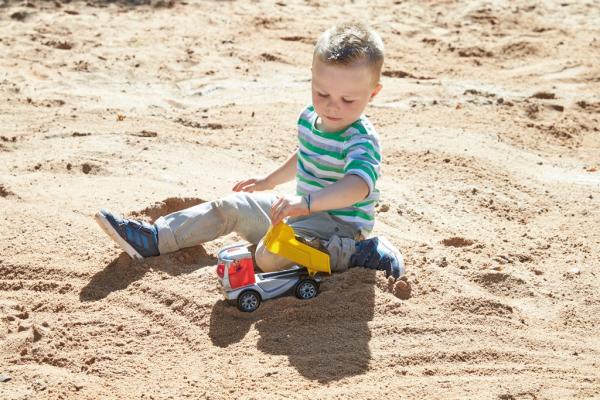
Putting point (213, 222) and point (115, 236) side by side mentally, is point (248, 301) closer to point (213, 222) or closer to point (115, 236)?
point (213, 222)

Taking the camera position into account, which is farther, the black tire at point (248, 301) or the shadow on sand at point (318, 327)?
the black tire at point (248, 301)

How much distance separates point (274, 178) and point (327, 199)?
2.29 feet

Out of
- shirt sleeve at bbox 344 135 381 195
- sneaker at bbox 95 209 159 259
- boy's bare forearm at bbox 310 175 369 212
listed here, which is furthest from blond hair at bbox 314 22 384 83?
sneaker at bbox 95 209 159 259

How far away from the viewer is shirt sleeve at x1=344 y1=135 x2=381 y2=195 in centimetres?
354

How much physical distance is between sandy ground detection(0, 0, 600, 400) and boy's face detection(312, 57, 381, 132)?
2.18 ft

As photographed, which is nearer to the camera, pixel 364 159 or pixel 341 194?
pixel 341 194

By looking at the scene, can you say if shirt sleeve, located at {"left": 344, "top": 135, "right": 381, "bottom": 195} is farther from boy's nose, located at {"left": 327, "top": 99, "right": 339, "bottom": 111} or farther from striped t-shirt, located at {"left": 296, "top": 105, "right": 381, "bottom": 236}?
boy's nose, located at {"left": 327, "top": 99, "right": 339, "bottom": 111}

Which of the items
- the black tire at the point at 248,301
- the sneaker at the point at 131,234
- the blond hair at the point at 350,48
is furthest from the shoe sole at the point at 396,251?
the sneaker at the point at 131,234

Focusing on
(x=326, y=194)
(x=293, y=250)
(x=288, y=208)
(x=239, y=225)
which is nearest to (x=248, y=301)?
(x=293, y=250)

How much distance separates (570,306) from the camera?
3.69 meters

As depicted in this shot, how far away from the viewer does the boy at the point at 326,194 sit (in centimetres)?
347

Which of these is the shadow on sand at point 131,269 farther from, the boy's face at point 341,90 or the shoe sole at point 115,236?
the boy's face at point 341,90

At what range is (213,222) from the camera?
3988 millimetres

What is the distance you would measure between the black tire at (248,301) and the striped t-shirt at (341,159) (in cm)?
57
